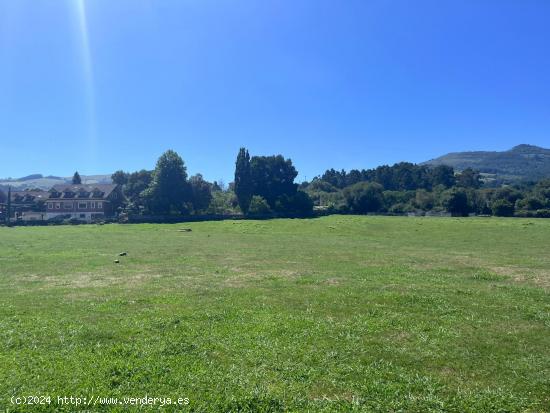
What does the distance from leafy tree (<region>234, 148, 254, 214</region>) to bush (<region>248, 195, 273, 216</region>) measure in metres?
6.46

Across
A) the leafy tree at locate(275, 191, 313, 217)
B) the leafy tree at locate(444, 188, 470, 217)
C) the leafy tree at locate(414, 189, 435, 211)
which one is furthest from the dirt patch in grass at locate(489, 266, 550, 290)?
the leafy tree at locate(414, 189, 435, 211)

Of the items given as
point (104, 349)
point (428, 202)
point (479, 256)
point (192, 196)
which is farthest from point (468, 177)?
point (104, 349)

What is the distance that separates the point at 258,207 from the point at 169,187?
20040 mm

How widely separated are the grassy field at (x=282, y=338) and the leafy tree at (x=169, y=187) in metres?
65.3

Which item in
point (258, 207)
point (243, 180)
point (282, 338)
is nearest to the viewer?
point (282, 338)

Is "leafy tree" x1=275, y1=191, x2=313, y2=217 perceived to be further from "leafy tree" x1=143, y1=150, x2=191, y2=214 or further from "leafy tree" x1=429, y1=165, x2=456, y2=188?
"leafy tree" x1=429, y1=165, x2=456, y2=188

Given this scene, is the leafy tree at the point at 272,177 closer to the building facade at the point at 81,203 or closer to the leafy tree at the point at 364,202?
the leafy tree at the point at 364,202

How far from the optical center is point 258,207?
286ft

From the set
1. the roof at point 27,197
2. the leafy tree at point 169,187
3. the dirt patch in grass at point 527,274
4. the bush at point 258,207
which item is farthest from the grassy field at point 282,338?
the roof at point 27,197

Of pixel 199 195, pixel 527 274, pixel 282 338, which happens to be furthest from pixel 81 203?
pixel 282 338

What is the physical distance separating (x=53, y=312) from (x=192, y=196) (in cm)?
7960

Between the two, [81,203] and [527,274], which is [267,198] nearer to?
[81,203]

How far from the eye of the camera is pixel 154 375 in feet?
26.8

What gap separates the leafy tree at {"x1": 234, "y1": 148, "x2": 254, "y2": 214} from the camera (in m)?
95.4
